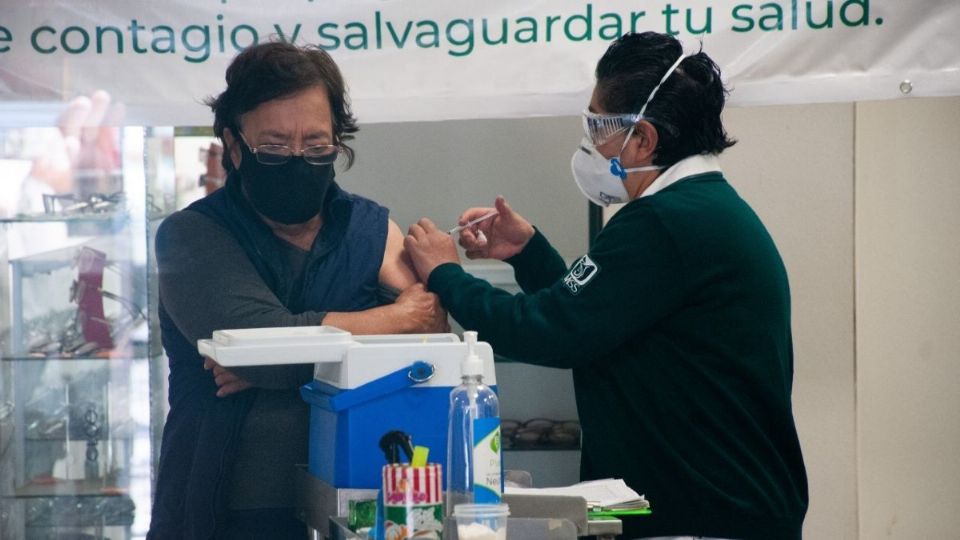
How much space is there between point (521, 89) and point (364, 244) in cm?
64

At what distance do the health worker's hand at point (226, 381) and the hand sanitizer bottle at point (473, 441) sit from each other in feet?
2.29

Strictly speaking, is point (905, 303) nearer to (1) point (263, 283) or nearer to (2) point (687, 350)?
(2) point (687, 350)

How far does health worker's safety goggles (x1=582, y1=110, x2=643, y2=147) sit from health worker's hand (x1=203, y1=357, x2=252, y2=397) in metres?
0.97

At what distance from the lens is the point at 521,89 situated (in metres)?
3.19

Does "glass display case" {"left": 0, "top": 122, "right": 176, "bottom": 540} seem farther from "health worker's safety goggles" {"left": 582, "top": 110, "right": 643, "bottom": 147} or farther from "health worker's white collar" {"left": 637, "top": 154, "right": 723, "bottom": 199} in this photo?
"health worker's white collar" {"left": 637, "top": 154, "right": 723, "bottom": 199}

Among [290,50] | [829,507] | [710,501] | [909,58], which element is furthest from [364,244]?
[829,507]

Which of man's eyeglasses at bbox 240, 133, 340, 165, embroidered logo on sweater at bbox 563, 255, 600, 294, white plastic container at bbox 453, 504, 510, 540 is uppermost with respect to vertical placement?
man's eyeglasses at bbox 240, 133, 340, 165

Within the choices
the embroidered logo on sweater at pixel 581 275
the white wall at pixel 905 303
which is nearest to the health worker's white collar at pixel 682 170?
the embroidered logo on sweater at pixel 581 275

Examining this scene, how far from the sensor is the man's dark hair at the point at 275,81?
9.20 ft

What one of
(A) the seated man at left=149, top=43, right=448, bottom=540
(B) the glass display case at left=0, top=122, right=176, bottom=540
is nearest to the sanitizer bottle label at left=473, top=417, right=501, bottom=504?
(A) the seated man at left=149, top=43, right=448, bottom=540

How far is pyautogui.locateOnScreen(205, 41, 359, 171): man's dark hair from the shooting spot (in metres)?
2.80

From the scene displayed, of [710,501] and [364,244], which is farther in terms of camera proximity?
[364,244]

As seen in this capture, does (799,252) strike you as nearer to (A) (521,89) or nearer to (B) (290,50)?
(A) (521,89)

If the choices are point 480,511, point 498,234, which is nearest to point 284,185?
point 498,234
